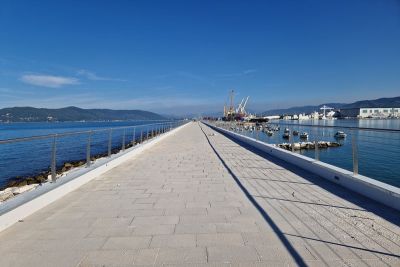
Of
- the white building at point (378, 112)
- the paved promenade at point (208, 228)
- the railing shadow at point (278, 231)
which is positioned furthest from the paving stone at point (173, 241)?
the white building at point (378, 112)

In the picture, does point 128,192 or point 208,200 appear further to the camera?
point 128,192

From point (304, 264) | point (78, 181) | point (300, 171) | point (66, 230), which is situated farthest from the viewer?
point (300, 171)

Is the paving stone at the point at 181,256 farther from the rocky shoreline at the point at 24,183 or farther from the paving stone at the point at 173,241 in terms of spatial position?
the rocky shoreline at the point at 24,183

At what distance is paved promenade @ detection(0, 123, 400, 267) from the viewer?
301 cm

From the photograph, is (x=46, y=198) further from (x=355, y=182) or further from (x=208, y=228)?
(x=355, y=182)

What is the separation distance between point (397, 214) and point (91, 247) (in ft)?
12.5

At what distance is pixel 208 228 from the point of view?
3.80 m

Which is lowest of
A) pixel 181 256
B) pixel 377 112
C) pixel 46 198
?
pixel 181 256

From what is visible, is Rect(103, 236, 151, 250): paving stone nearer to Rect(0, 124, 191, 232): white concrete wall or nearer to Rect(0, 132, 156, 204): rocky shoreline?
Rect(0, 124, 191, 232): white concrete wall

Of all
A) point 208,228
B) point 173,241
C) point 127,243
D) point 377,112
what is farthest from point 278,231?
point 377,112

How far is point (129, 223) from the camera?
400 centimetres

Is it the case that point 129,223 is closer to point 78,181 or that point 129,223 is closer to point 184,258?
point 184,258

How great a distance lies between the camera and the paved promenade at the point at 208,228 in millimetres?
3014

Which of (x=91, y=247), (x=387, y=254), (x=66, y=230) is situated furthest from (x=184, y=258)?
(x=387, y=254)
